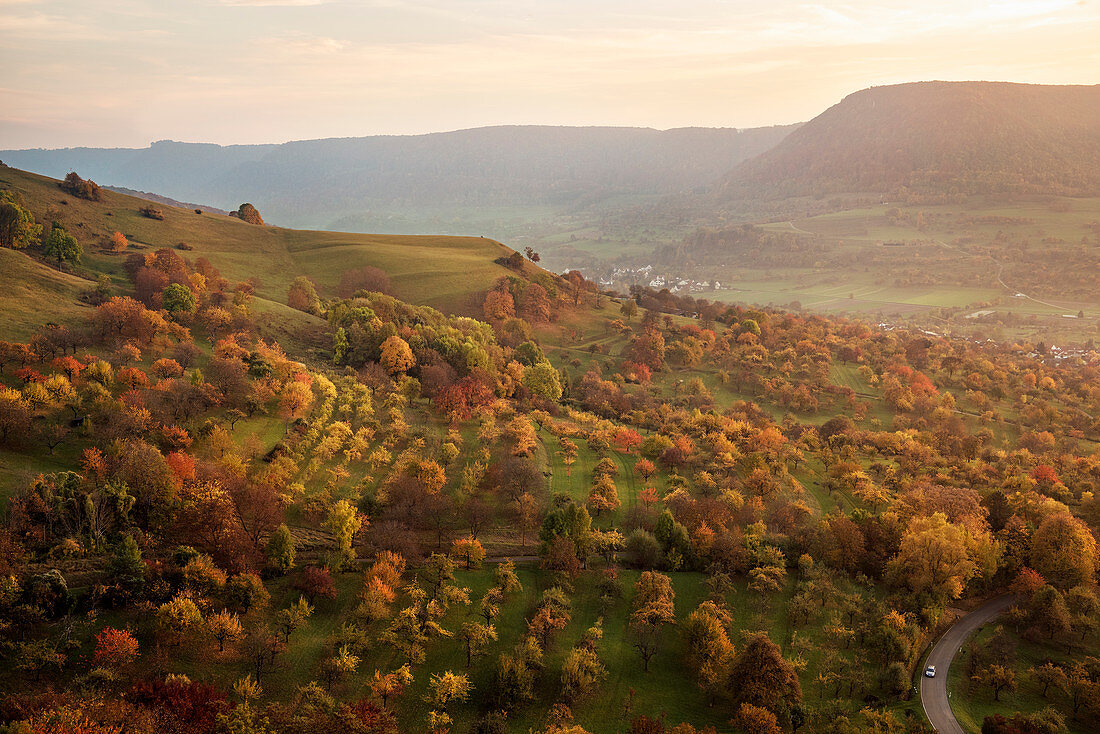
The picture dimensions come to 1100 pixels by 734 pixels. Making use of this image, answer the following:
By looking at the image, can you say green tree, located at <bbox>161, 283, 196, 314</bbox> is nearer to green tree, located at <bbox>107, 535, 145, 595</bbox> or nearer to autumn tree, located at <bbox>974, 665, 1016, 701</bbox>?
green tree, located at <bbox>107, 535, 145, 595</bbox>

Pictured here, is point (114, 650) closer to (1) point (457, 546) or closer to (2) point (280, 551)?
(2) point (280, 551)

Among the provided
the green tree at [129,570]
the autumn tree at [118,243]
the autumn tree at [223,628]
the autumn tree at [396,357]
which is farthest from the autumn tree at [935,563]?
the autumn tree at [118,243]

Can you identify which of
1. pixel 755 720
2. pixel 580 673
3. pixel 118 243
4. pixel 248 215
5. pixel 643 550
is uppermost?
pixel 248 215

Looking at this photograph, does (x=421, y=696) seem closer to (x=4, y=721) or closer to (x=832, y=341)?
(x=4, y=721)

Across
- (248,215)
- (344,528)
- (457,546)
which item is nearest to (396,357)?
(344,528)

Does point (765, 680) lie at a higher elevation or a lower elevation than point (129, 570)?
lower

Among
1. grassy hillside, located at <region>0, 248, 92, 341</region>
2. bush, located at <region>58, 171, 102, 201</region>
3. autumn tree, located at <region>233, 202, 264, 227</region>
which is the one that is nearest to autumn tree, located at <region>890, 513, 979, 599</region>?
grassy hillside, located at <region>0, 248, 92, 341</region>
